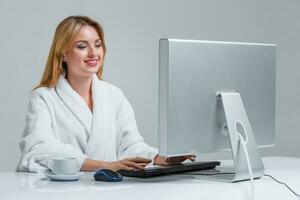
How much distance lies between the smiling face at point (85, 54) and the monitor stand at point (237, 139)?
2.73 ft

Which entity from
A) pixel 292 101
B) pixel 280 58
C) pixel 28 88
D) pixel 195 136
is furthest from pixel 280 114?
pixel 195 136

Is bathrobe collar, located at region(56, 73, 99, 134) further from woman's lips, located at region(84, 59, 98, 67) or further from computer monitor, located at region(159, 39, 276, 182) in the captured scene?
computer monitor, located at region(159, 39, 276, 182)

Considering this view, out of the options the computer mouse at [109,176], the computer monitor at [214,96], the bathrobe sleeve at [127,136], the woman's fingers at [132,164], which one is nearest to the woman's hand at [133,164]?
the woman's fingers at [132,164]

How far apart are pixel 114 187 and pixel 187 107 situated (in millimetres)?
304

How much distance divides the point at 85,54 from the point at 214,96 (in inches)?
34.0

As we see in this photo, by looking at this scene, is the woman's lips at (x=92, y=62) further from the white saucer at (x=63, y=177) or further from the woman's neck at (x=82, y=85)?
the white saucer at (x=63, y=177)

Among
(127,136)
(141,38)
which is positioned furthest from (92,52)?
(141,38)

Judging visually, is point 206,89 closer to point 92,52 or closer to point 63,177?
point 63,177

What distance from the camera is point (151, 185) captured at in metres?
1.77

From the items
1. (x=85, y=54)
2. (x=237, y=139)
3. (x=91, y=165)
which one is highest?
(x=85, y=54)

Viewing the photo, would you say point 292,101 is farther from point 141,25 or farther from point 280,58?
point 141,25

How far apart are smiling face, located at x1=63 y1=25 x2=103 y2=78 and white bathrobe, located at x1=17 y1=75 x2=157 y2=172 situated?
0.25 feet

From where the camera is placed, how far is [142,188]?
1.71m

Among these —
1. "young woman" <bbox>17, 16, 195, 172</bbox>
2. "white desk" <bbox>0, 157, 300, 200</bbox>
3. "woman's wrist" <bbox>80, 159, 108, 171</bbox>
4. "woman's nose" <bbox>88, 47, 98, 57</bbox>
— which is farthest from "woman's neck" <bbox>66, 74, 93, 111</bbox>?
"white desk" <bbox>0, 157, 300, 200</bbox>
